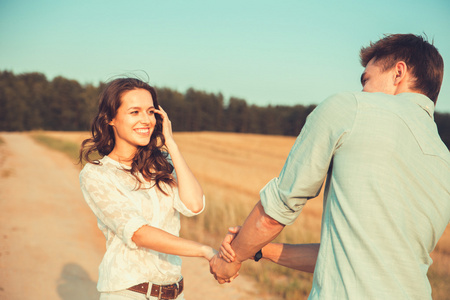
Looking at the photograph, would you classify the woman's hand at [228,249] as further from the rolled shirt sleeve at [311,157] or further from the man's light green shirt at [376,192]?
the man's light green shirt at [376,192]

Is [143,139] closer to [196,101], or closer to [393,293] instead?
[393,293]

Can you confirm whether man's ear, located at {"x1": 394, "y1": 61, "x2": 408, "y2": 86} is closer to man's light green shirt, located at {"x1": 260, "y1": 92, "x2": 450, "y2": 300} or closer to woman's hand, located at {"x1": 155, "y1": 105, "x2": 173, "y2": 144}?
man's light green shirt, located at {"x1": 260, "y1": 92, "x2": 450, "y2": 300}

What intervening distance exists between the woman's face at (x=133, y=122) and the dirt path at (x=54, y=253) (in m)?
3.31

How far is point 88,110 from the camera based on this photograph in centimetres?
6531

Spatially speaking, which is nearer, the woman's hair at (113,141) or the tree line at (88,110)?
the woman's hair at (113,141)

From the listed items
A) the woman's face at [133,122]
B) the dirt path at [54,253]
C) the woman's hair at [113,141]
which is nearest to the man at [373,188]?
the woman's hair at [113,141]

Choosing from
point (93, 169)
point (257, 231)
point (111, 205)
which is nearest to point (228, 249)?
point (257, 231)

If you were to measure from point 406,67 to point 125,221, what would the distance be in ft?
5.53

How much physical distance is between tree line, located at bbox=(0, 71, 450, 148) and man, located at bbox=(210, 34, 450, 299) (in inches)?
2183

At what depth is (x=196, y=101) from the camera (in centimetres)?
7750

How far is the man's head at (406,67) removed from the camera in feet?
6.27

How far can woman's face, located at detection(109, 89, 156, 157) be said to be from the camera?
2805 mm

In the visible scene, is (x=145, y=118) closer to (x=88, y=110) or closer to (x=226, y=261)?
(x=226, y=261)

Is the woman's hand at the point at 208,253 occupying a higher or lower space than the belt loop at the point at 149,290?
higher
